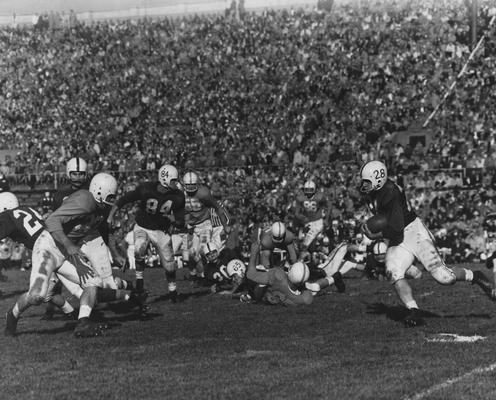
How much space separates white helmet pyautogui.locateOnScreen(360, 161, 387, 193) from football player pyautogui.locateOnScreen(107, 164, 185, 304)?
12.1ft

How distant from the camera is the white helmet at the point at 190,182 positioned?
13.8 m

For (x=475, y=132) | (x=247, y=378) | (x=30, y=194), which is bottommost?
(x=30, y=194)

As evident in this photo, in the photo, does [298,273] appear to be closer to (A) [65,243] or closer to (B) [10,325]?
(A) [65,243]

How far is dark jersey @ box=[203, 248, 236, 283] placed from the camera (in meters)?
12.7

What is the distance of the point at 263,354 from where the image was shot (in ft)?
23.8

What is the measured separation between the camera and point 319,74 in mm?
26859

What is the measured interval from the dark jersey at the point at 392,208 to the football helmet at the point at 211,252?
179 inches

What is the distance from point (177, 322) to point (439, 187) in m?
13.0

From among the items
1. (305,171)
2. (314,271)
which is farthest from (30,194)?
(314,271)

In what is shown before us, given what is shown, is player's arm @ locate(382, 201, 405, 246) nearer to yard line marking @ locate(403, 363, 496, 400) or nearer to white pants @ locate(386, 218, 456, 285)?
white pants @ locate(386, 218, 456, 285)

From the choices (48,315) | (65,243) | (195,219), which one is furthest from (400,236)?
(195,219)

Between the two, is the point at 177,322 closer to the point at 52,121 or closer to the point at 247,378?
the point at 247,378

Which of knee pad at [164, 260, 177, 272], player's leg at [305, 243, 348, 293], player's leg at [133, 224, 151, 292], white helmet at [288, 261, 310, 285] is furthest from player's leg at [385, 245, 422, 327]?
player's leg at [133, 224, 151, 292]

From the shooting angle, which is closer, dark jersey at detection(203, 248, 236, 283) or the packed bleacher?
dark jersey at detection(203, 248, 236, 283)
